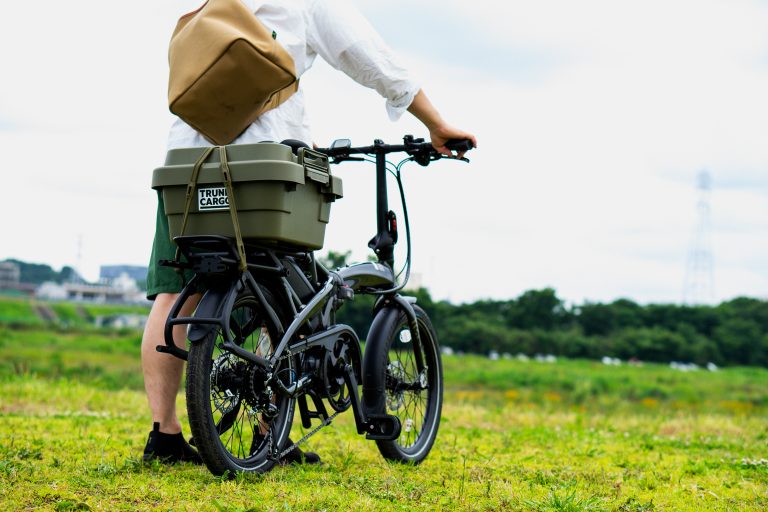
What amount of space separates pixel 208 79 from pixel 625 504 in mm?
2139

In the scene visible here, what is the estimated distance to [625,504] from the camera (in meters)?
3.18

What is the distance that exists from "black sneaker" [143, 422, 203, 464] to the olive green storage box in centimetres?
87

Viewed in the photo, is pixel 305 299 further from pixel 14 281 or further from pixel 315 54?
pixel 14 281

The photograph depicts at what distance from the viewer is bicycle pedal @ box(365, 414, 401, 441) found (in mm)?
3768

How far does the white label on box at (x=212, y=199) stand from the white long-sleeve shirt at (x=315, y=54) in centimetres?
35

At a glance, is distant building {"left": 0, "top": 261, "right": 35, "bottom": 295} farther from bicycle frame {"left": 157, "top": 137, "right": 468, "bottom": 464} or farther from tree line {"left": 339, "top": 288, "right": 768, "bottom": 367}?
bicycle frame {"left": 157, "top": 137, "right": 468, "bottom": 464}

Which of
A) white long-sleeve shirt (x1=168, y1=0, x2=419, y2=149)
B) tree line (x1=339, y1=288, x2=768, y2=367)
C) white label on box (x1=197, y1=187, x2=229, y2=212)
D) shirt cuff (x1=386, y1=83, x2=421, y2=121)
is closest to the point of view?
white label on box (x1=197, y1=187, x2=229, y2=212)

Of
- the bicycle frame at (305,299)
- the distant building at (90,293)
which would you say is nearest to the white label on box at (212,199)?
the bicycle frame at (305,299)

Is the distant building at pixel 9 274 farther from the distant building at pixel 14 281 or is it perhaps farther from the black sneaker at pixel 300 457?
the black sneaker at pixel 300 457

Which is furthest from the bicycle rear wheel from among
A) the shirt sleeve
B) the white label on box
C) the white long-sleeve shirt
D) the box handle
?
the shirt sleeve

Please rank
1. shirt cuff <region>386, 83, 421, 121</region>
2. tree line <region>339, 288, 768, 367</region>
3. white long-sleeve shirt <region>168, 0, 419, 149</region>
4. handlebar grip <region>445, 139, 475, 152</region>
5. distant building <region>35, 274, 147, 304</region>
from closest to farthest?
white long-sleeve shirt <region>168, 0, 419, 149</region> < shirt cuff <region>386, 83, 421, 121</region> < handlebar grip <region>445, 139, 475, 152</region> < tree line <region>339, 288, 768, 367</region> < distant building <region>35, 274, 147, 304</region>

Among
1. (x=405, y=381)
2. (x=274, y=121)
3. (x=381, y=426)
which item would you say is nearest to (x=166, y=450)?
(x=381, y=426)

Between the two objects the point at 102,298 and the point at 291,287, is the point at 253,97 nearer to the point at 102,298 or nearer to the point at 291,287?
the point at 291,287

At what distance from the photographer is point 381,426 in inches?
149
